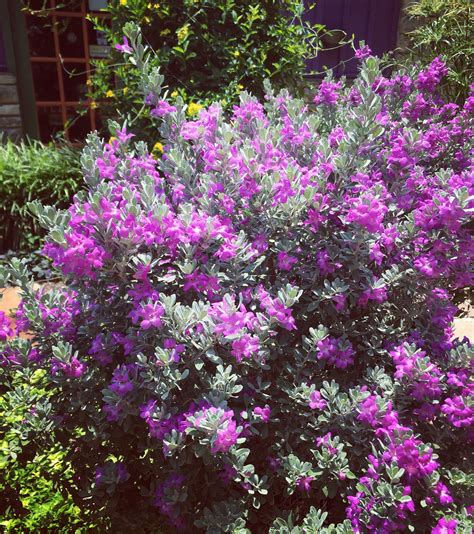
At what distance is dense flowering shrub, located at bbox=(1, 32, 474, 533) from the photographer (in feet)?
5.11

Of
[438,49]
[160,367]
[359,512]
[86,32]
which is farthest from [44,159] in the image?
[359,512]

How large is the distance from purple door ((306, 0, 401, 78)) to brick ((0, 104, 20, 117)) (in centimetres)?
358

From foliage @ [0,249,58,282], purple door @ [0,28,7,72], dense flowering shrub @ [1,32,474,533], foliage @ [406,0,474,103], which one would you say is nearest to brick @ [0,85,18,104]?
purple door @ [0,28,7,72]

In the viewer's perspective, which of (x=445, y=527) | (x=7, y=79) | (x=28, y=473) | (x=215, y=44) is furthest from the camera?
(x=7, y=79)

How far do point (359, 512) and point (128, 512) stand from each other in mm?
797

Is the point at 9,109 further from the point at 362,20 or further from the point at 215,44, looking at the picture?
the point at 362,20

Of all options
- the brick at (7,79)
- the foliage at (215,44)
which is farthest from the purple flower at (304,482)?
the brick at (7,79)

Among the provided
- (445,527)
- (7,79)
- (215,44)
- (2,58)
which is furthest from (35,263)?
(445,527)

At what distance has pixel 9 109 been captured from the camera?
6.41 metres

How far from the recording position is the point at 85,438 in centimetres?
175

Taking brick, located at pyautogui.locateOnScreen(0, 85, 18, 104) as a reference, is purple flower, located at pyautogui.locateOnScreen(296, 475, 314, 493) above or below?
below

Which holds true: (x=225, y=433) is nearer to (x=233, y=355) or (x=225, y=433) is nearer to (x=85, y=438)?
(x=233, y=355)

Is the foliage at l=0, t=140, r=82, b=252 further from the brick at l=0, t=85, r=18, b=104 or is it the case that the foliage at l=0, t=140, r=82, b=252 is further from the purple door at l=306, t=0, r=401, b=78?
the purple door at l=306, t=0, r=401, b=78

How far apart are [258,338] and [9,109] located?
5.92 meters
